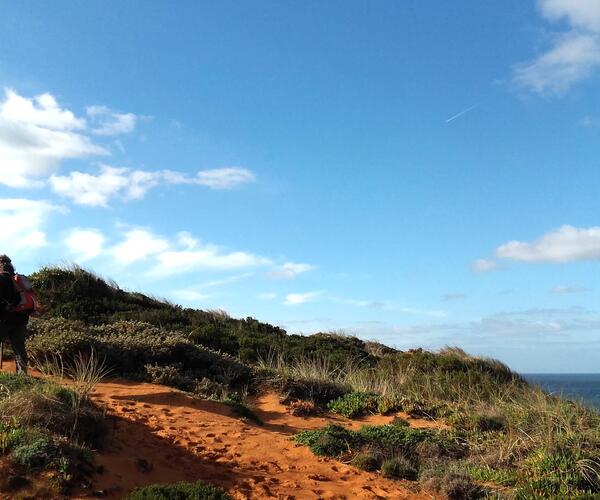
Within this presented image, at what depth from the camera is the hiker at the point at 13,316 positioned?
10.3 m

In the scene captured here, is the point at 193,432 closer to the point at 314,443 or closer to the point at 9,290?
the point at 314,443

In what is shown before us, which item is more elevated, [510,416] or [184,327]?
[184,327]

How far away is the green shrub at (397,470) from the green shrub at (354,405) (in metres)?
4.02

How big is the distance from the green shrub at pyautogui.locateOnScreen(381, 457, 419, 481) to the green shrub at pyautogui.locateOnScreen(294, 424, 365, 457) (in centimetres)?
80

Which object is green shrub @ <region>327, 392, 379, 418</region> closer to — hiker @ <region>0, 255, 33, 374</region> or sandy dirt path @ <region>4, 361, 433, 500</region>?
sandy dirt path @ <region>4, 361, 433, 500</region>

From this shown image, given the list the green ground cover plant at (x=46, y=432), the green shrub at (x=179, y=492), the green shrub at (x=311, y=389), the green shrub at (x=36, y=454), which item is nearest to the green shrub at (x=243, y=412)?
the green shrub at (x=311, y=389)

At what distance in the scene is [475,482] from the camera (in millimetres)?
7773

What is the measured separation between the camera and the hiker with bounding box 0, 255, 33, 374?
1034 cm

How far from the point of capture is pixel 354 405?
12703 millimetres

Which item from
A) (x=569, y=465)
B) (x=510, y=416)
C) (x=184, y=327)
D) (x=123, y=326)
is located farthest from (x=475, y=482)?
(x=184, y=327)

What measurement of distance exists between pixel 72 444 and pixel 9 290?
4770 millimetres

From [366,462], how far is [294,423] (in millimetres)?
2977

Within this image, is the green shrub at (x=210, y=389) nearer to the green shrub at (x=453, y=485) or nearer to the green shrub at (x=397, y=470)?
the green shrub at (x=397, y=470)

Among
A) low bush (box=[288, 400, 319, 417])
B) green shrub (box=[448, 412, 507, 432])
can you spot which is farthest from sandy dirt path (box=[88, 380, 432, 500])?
green shrub (box=[448, 412, 507, 432])
